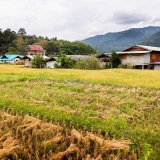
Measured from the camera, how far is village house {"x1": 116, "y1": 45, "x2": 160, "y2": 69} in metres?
25.8

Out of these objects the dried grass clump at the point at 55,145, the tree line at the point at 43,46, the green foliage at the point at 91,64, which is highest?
the tree line at the point at 43,46

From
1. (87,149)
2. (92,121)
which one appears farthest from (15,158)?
(92,121)

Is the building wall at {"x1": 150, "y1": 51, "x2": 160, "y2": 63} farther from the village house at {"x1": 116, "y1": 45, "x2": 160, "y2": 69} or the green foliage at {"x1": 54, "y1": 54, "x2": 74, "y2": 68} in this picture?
the green foliage at {"x1": 54, "y1": 54, "x2": 74, "y2": 68}

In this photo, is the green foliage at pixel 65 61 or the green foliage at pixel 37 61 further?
the green foliage at pixel 37 61

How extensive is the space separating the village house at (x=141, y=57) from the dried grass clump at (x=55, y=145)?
23691 millimetres

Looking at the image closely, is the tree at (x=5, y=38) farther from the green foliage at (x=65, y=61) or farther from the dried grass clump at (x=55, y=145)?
the dried grass clump at (x=55, y=145)

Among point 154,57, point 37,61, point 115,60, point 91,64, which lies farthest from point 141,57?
point 37,61

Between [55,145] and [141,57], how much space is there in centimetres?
2510

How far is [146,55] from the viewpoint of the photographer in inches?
1017

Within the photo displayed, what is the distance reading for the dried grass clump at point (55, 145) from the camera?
2.69 metres

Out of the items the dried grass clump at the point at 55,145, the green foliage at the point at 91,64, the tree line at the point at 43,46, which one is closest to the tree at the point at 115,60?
the green foliage at the point at 91,64

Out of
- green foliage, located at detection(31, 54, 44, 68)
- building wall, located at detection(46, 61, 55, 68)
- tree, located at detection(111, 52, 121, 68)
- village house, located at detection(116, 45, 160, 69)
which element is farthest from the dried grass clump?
building wall, located at detection(46, 61, 55, 68)

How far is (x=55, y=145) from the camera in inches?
116

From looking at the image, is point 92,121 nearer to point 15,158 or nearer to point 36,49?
point 15,158
